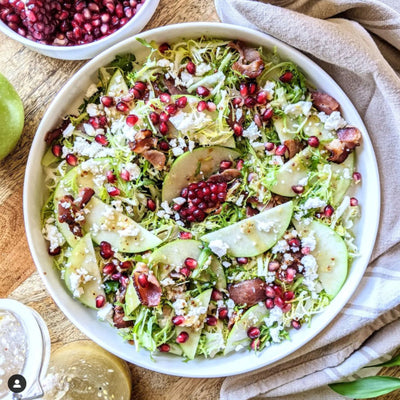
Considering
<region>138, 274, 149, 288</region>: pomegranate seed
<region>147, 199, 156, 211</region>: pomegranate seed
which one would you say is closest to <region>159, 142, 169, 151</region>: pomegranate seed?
<region>147, 199, 156, 211</region>: pomegranate seed

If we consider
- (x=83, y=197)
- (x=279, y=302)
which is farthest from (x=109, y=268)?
(x=279, y=302)

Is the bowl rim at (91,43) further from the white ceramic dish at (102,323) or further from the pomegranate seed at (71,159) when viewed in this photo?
the pomegranate seed at (71,159)

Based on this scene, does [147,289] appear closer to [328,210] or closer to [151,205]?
[151,205]

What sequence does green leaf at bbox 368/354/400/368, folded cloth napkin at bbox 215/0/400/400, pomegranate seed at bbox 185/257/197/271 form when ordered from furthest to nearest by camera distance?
1. green leaf at bbox 368/354/400/368
2. pomegranate seed at bbox 185/257/197/271
3. folded cloth napkin at bbox 215/0/400/400

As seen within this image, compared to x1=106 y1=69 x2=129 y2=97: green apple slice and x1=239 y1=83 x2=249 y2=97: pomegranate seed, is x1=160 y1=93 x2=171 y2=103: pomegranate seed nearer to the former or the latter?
x1=106 y1=69 x2=129 y2=97: green apple slice

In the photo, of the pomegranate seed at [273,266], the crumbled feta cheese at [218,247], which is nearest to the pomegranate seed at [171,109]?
the crumbled feta cheese at [218,247]
